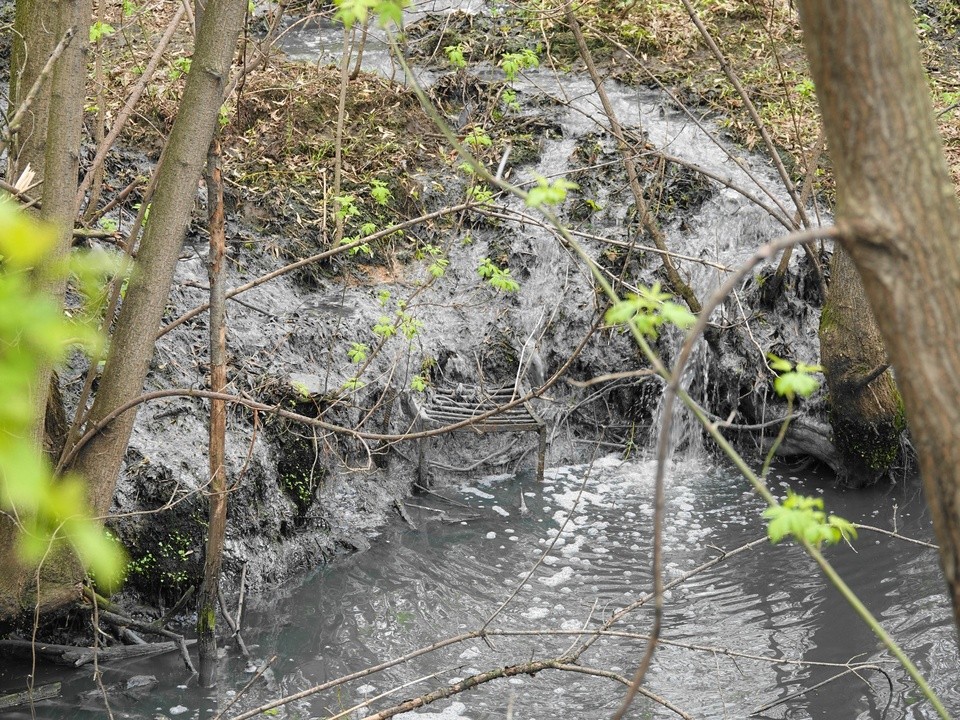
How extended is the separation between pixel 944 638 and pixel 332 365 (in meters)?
4.42

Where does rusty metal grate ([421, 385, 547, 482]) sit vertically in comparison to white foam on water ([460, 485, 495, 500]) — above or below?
above

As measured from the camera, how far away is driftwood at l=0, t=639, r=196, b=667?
171 inches

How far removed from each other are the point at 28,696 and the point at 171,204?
8.73 feet

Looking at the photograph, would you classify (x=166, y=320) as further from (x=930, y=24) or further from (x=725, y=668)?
(x=930, y=24)

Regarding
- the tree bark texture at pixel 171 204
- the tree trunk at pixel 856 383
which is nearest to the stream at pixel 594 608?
the tree trunk at pixel 856 383

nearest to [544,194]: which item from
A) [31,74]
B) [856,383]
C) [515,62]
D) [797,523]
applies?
[797,523]

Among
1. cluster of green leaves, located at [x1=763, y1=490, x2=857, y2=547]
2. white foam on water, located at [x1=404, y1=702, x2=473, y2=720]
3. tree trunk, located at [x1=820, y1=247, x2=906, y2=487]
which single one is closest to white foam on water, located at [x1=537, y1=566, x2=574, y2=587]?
white foam on water, located at [x1=404, y1=702, x2=473, y2=720]

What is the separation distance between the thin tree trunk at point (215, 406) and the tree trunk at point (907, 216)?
121 inches

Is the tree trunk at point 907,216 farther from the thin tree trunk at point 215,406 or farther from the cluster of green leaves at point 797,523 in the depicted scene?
the thin tree trunk at point 215,406

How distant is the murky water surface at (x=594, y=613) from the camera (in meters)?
4.26

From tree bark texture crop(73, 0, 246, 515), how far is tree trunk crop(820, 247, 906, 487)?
448 cm

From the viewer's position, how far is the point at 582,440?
24.5 ft

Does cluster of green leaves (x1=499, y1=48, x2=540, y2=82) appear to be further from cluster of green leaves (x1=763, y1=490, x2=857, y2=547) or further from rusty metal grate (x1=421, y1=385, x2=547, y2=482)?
cluster of green leaves (x1=763, y1=490, x2=857, y2=547)

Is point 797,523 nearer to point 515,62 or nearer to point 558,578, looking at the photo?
point 515,62
